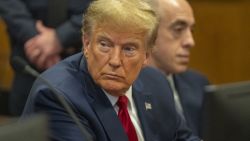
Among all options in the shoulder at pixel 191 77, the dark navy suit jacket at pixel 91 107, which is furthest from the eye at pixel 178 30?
the dark navy suit jacket at pixel 91 107

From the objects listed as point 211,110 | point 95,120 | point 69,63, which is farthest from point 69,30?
point 211,110

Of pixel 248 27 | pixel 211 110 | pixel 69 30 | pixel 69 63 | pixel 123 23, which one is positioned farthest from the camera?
pixel 248 27

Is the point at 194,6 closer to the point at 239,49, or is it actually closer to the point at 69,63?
the point at 239,49

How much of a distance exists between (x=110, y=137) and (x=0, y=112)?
3028mm

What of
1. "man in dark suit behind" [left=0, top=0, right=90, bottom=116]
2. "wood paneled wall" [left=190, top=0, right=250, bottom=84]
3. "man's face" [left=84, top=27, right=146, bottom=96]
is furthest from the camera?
"wood paneled wall" [left=190, top=0, right=250, bottom=84]

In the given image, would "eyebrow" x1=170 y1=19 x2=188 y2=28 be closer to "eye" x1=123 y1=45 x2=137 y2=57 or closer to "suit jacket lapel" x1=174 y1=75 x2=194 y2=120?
"suit jacket lapel" x1=174 y1=75 x2=194 y2=120

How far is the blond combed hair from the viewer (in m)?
1.97

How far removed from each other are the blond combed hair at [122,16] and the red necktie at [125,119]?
0.79 feet

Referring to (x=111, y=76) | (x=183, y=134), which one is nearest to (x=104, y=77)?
(x=111, y=76)

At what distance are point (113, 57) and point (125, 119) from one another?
0.22m

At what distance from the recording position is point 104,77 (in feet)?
6.65

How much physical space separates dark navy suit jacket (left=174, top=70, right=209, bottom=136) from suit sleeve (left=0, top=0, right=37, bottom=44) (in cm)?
71

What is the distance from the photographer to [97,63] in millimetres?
2035

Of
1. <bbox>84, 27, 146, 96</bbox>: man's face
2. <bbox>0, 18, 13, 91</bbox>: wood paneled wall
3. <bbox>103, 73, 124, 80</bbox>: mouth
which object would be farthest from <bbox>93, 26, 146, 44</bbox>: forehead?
<bbox>0, 18, 13, 91</bbox>: wood paneled wall
